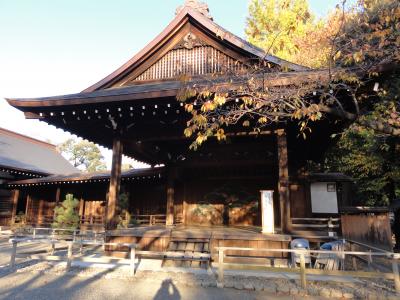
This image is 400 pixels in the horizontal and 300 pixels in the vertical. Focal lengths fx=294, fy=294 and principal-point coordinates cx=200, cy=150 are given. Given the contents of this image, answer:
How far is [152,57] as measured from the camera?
1058 cm

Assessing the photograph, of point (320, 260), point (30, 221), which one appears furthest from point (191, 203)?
point (30, 221)

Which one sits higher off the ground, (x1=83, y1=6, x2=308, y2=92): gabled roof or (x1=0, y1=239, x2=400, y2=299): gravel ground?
(x1=83, y1=6, x2=308, y2=92): gabled roof

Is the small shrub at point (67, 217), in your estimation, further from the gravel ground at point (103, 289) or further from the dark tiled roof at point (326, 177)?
the dark tiled roof at point (326, 177)

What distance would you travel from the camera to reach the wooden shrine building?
774 cm

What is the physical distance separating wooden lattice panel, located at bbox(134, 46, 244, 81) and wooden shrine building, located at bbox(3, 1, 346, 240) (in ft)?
0.12

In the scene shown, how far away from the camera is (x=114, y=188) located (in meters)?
8.61

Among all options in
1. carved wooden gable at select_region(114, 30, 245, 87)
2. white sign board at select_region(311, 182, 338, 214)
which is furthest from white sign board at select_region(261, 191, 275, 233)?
white sign board at select_region(311, 182, 338, 214)

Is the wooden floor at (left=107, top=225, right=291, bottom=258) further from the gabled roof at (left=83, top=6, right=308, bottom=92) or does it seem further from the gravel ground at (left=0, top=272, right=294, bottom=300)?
the gabled roof at (left=83, top=6, right=308, bottom=92)

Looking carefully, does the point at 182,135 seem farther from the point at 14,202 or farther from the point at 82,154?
the point at 82,154

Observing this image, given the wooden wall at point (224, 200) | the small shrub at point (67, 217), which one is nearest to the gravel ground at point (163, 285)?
the wooden wall at point (224, 200)

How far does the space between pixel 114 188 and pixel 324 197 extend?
9.52 metres

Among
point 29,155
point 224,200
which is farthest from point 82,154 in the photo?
point 224,200

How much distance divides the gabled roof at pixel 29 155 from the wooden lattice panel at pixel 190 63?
13265 millimetres

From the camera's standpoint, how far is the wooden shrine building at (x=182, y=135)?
25.4ft
